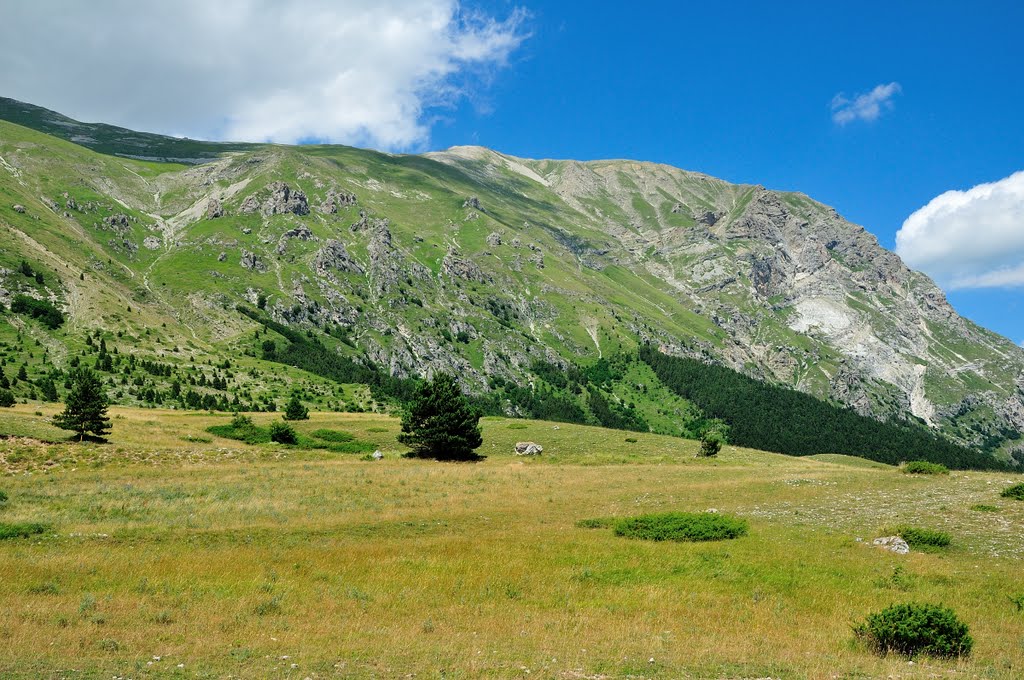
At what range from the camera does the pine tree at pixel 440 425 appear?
200 feet

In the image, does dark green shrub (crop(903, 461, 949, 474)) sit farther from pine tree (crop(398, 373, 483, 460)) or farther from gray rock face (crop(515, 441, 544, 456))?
pine tree (crop(398, 373, 483, 460))

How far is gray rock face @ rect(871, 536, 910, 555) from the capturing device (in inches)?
921

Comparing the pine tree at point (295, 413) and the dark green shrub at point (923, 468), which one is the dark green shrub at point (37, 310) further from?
the dark green shrub at point (923, 468)

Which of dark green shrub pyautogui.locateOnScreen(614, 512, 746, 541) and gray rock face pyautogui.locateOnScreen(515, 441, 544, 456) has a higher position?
dark green shrub pyautogui.locateOnScreen(614, 512, 746, 541)

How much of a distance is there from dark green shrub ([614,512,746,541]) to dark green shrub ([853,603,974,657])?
464 inches

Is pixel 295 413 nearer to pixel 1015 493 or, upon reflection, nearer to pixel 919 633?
pixel 1015 493

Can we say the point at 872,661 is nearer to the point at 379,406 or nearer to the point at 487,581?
the point at 487,581

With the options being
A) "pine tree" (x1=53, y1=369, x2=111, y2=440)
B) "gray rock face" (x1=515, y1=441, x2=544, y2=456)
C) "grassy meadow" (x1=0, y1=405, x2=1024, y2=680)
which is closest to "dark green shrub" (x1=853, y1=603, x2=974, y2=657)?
"grassy meadow" (x1=0, y1=405, x2=1024, y2=680)

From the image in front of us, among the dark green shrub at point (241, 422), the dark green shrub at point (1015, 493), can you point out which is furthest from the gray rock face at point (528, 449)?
the dark green shrub at point (1015, 493)

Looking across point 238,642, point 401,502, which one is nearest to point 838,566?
point 238,642

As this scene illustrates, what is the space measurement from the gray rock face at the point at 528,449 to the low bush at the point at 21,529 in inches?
1814

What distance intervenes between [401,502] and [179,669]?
23.4 meters

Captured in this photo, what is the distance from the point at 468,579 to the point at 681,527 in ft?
40.4

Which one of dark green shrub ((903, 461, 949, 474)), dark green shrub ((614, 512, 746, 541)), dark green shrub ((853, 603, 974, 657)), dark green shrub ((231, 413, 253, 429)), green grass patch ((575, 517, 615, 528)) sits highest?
dark green shrub ((903, 461, 949, 474))
